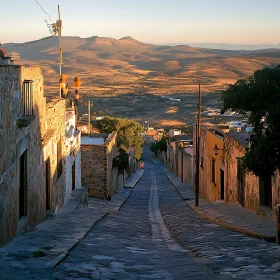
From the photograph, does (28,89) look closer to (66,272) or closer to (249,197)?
(66,272)

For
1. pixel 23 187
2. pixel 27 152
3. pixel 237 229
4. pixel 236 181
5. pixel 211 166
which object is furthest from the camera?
pixel 211 166

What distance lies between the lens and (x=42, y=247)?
838 centimetres

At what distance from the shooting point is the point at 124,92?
126312mm

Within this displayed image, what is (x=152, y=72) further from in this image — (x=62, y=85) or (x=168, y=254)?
(x=168, y=254)

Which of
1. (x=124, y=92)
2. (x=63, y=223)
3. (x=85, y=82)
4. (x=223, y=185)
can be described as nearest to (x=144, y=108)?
(x=124, y=92)

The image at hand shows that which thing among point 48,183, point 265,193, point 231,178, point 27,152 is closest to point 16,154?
point 27,152

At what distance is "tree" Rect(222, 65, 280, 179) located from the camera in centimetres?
779

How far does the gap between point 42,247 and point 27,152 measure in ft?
8.31

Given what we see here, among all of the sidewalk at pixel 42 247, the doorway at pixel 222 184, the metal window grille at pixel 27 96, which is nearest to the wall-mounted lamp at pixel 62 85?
the sidewalk at pixel 42 247

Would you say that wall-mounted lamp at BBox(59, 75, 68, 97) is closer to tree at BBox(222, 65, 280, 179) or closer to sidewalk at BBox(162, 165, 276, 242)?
sidewalk at BBox(162, 165, 276, 242)

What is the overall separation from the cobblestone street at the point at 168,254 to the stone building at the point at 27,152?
1291 millimetres

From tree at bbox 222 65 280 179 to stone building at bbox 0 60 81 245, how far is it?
3639 mm

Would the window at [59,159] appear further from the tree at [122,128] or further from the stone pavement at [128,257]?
the tree at [122,128]

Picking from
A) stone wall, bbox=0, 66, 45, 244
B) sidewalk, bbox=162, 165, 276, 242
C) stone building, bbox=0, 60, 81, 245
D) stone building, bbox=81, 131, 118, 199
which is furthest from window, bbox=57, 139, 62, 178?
stone building, bbox=81, 131, 118, 199
